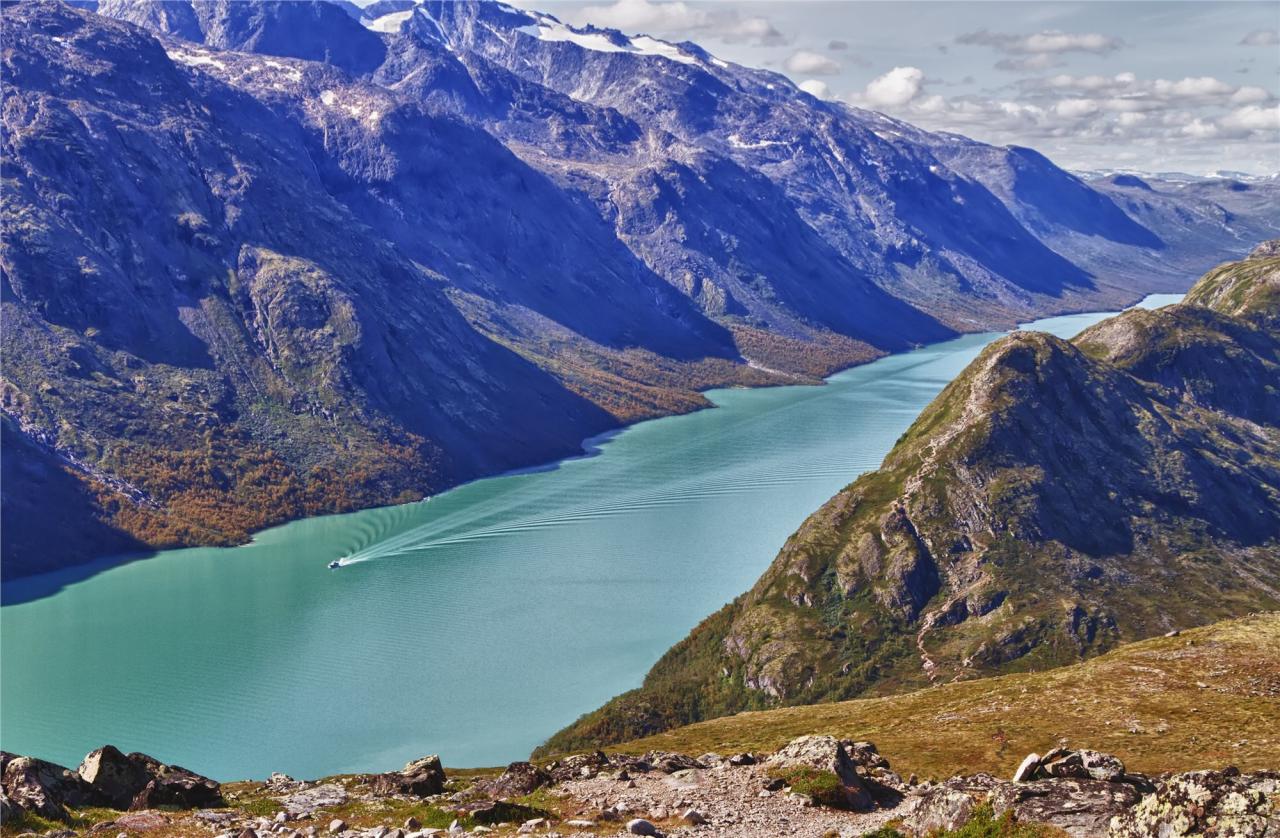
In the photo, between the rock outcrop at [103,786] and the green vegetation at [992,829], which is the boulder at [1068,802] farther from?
the rock outcrop at [103,786]

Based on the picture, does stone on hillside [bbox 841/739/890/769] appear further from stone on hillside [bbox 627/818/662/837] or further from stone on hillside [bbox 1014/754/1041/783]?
stone on hillside [bbox 627/818/662/837]

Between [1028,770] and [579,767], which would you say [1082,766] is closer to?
[1028,770]

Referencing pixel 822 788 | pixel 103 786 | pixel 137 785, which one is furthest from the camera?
pixel 137 785

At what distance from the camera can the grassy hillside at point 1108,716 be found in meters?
51.6

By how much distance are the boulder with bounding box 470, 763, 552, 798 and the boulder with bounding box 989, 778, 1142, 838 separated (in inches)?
728

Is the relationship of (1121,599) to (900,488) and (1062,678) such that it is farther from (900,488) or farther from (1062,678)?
(1062,678)

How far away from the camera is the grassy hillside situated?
51625 millimetres

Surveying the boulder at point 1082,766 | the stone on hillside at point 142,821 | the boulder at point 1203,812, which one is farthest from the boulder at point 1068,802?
the stone on hillside at point 142,821

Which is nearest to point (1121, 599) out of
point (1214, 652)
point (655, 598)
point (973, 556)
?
point (973, 556)

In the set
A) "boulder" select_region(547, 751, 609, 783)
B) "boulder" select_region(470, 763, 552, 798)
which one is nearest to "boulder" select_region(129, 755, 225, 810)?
"boulder" select_region(470, 763, 552, 798)

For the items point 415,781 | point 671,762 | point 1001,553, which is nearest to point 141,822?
point 415,781

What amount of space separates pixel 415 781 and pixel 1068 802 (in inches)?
1022

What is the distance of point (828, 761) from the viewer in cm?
4153

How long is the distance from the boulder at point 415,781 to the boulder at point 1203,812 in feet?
89.5
